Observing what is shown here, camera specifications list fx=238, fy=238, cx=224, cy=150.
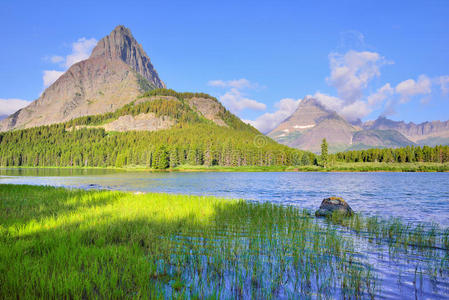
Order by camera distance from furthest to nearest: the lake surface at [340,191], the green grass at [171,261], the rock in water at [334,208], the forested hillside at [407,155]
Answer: the forested hillside at [407,155]
the lake surface at [340,191]
the rock in water at [334,208]
the green grass at [171,261]

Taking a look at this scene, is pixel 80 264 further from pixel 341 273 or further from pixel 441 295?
pixel 441 295

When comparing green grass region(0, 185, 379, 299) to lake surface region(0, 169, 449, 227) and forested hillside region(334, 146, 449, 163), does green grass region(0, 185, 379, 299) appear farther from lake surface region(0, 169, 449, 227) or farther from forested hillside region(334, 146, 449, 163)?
forested hillside region(334, 146, 449, 163)

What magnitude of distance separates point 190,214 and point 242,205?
5312 millimetres

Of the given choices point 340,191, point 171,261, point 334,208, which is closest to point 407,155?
point 340,191

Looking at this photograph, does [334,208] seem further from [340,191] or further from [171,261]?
[340,191]

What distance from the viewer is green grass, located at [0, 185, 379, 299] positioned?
5.43 meters

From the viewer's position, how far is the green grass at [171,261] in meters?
5.43

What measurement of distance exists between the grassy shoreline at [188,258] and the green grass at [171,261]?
0.03 meters

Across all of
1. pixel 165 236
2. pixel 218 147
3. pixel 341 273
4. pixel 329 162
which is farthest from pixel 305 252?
pixel 218 147

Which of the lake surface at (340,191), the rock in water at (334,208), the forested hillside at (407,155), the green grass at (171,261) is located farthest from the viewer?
the forested hillside at (407,155)

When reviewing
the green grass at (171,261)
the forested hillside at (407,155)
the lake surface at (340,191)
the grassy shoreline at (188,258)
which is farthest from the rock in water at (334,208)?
the forested hillside at (407,155)

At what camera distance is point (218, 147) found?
17550 cm

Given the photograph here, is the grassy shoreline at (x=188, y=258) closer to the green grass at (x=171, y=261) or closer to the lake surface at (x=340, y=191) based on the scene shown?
the green grass at (x=171, y=261)

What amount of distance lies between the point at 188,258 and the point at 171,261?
0.57m
